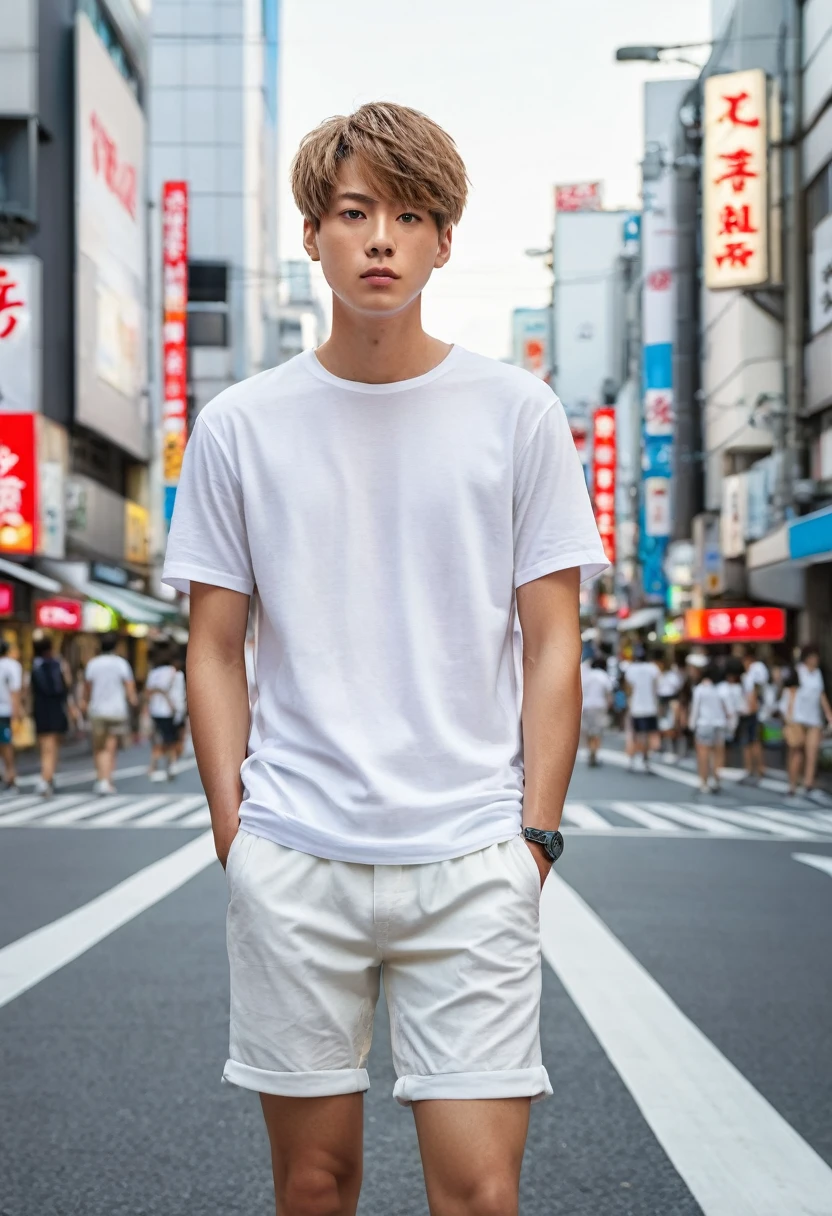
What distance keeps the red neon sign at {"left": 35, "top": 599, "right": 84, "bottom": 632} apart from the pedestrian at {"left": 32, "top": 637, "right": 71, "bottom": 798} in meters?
11.9

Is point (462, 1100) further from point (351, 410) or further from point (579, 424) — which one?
point (579, 424)

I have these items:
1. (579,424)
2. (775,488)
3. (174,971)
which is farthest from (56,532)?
(579,424)

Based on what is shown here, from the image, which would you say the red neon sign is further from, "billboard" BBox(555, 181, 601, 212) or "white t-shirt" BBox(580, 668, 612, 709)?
"billboard" BBox(555, 181, 601, 212)

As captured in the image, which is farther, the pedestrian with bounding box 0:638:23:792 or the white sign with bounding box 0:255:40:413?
the white sign with bounding box 0:255:40:413

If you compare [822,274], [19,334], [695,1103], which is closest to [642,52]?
[822,274]

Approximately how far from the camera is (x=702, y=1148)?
4227 millimetres

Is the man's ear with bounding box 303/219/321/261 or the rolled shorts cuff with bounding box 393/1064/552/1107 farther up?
the man's ear with bounding box 303/219/321/261

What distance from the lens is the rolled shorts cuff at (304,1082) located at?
227cm

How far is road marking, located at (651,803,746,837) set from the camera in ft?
45.1

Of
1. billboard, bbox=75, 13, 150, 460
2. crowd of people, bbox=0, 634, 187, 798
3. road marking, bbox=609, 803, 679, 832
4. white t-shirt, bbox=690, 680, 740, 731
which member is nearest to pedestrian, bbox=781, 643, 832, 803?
white t-shirt, bbox=690, 680, 740, 731

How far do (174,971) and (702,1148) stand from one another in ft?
10.1

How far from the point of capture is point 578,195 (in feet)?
313

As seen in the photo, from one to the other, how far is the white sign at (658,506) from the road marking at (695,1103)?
37.8 metres

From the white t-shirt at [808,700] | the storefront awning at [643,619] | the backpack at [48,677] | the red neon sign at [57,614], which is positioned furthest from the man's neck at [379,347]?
the storefront awning at [643,619]
